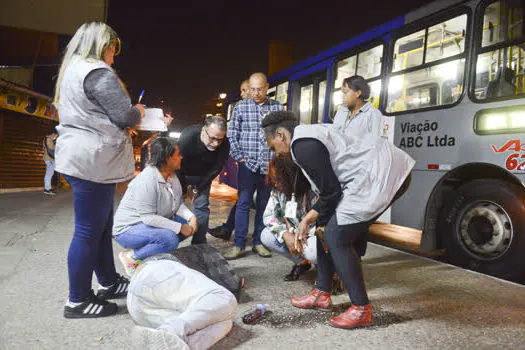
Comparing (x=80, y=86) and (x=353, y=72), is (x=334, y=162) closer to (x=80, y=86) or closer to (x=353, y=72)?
(x=80, y=86)

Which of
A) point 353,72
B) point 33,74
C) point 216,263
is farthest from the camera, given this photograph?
point 33,74

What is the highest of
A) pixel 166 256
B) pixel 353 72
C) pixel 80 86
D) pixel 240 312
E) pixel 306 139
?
pixel 353 72

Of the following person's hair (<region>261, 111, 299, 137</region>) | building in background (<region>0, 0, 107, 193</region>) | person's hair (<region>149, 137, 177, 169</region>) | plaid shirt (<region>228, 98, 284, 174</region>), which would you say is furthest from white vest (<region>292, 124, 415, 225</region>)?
building in background (<region>0, 0, 107, 193</region>)

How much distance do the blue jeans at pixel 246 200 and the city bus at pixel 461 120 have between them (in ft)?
6.43

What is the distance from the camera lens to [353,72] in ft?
19.4

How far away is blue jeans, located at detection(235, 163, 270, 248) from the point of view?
13.4ft

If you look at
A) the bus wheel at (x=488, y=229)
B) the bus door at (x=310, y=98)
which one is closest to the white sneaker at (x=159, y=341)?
the bus wheel at (x=488, y=229)

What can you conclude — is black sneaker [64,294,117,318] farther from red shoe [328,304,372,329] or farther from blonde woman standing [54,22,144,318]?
red shoe [328,304,372,329]

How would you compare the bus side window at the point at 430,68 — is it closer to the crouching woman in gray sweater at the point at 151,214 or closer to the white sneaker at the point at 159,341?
the crouching woman in gray sweater at the point at 151,214

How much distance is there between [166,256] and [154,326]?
430 millimetres

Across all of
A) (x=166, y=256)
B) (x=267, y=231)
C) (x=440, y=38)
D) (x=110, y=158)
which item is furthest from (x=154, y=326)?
(x=440, y=38)

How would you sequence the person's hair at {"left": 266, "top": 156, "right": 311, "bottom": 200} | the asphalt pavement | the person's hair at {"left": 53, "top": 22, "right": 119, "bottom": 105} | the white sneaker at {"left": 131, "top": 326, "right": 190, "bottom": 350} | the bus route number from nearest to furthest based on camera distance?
the white sneaker at {"left": 131, "top": 326, "right": 190, "bottom": 350} → the asphalt pavement → the person's hair at {"left": 53, "top": 22, "right": 119, "bottom": 105} → the person's hair at {"left": 266, "top": 156, "right": 311, "bottom": 200} → the bus route number

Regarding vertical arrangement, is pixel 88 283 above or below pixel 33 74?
below

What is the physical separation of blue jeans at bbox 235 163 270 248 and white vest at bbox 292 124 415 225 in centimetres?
193
